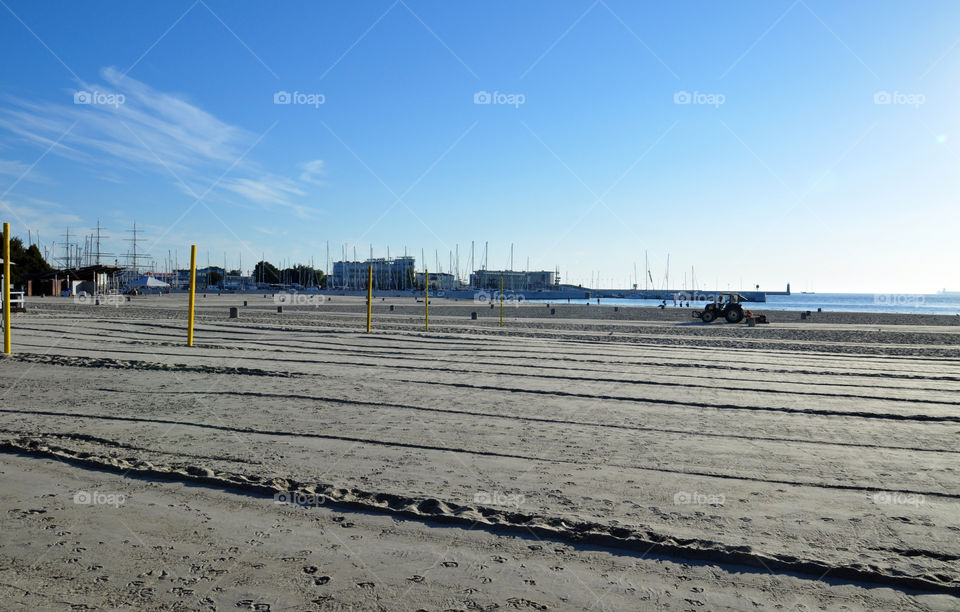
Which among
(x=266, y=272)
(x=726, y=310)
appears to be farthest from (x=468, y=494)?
(x=266, y=272)

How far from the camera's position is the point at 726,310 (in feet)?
127

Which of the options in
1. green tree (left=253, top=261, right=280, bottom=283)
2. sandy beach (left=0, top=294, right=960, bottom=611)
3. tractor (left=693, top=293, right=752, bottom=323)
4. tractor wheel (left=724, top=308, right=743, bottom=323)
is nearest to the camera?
sandy beach (left=0, top=294, right=960, bottom=611)

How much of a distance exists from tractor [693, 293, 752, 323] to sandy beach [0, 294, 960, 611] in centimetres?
2784

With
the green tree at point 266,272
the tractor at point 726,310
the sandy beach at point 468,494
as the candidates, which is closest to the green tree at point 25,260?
the tractor at point 726,310

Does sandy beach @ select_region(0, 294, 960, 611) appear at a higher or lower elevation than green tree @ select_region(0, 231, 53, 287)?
lower

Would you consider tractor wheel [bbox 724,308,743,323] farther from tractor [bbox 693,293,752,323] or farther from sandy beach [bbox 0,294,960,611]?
sandy beach [bbox 0,294,960,611]

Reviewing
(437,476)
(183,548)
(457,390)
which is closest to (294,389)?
(457,390)

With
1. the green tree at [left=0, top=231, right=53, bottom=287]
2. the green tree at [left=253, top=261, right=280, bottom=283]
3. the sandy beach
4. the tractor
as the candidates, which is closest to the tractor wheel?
the tractor

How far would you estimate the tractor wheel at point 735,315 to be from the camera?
37938mm

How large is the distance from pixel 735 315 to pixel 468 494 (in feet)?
120

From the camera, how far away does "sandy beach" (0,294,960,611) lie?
3.60 meters

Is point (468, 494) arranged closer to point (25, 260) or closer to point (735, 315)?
point (735, 315)

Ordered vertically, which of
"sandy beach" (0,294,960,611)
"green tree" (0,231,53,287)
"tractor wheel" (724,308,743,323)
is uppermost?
"green tree" (0,231,53,287)

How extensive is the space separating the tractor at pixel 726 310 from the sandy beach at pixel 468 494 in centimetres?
2784
